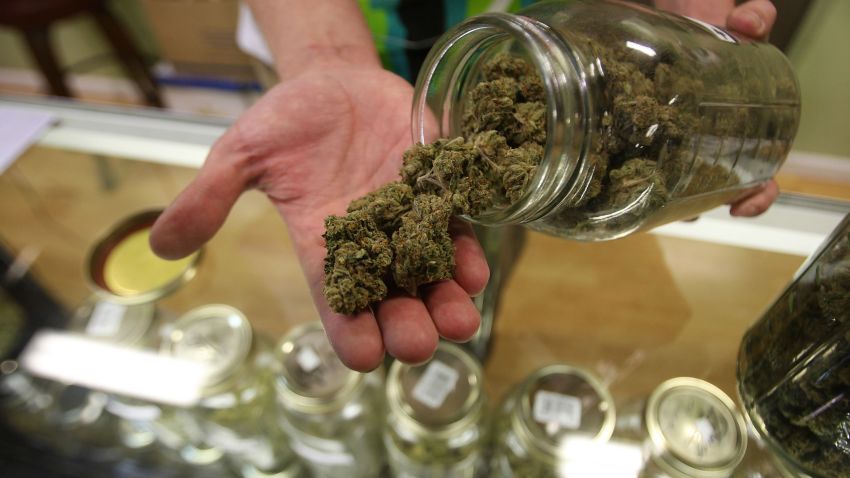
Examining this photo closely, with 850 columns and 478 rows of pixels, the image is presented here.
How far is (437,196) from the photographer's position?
72 centimetres

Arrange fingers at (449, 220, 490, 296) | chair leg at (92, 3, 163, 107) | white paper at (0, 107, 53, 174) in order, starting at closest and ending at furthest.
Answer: fingers at (449, 220, 490, 296), white paper at (0, 107, 53, 174), chair leg at (92, 3, 163, 107)

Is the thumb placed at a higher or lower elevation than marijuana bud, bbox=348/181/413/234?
lower

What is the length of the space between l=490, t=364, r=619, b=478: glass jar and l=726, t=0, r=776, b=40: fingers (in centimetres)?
71

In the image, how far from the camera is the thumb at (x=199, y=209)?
2.66ft

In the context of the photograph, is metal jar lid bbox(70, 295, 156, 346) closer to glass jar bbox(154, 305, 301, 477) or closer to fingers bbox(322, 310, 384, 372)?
glass jar bbox(154, 305, 301, 477)

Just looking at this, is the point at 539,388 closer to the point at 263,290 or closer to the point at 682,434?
the point at 682,434

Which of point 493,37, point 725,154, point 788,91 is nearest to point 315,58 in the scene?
point 493,37

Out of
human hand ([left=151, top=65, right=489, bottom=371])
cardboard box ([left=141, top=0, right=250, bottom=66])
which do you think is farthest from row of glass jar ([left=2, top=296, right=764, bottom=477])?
cardboard box ([left=141, top=0, right=250, bottom=66])

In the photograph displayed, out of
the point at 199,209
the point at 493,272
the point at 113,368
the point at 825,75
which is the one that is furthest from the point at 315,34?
the point at 825,75

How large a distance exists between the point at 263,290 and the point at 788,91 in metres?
1.19

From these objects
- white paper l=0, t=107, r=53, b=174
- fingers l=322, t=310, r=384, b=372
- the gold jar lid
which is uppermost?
fingers l=322, t=310, r=384, b=372

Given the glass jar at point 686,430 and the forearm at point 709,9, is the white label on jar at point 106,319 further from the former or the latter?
the forearm at point 709,9

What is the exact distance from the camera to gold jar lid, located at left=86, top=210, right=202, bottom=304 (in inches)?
47.4

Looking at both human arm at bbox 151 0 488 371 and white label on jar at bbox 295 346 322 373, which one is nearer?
human arm at bbox 151 0 488 371
